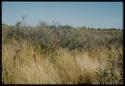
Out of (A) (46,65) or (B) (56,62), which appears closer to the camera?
(A) (46,65)

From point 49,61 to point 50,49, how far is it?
60 cm

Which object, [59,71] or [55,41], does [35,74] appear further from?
[55,41]

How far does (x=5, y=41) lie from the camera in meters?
6.12

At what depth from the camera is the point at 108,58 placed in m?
5.61

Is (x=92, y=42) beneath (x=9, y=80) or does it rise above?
beneath

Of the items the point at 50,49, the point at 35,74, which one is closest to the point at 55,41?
the point at 50,49

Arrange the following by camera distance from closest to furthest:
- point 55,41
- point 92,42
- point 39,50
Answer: point 39,50 < point 55,41 < point 92,42

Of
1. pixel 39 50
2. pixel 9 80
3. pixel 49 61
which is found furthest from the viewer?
pixel 39 50

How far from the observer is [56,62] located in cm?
509

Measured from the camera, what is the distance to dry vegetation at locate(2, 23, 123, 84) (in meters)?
4.43

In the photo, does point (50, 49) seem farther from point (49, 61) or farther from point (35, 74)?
point (35, 74)

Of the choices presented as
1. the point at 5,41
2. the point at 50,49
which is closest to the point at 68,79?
the point at 50,49

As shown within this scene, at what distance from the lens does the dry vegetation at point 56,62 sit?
4.43m

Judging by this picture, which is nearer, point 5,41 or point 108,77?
point 108,77
